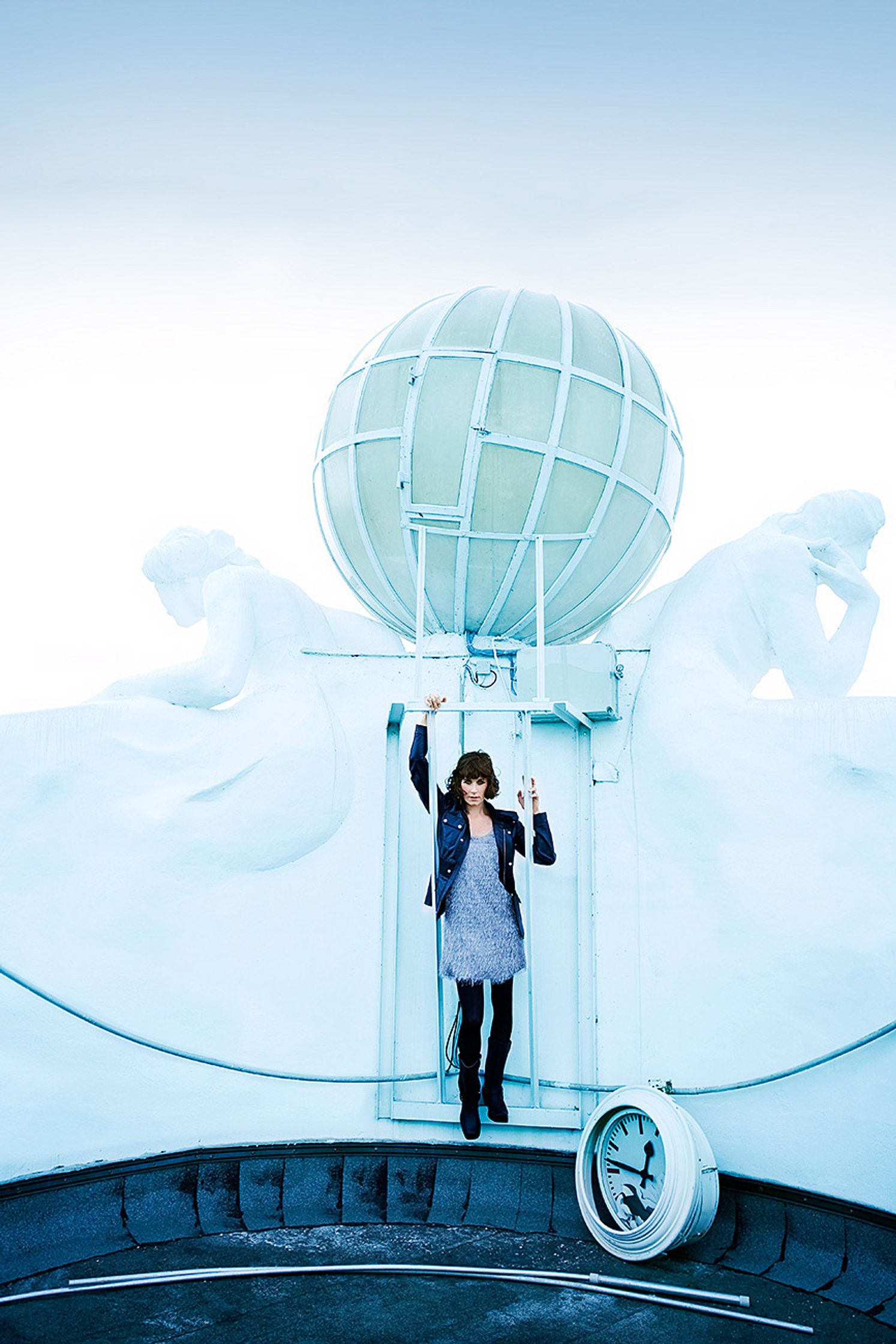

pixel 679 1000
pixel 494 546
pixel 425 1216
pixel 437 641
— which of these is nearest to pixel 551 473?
pixel 494 546

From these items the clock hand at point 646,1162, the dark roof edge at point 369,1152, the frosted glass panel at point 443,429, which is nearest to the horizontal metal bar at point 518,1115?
the dark roof edge at point 369,1152

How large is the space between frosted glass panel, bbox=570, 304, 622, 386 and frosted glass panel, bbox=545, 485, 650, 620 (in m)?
0.63

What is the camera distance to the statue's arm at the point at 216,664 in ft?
18.1

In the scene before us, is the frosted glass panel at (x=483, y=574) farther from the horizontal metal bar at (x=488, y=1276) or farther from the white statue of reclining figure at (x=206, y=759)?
the horizontal metal bar at (x=488, y=1276)

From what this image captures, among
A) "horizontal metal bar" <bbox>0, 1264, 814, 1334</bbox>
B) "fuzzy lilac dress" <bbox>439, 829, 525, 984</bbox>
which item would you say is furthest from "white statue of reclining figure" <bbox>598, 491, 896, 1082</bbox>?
"horizontal metal bar" <bbox>0, 1264, 814, 1334</bbox>

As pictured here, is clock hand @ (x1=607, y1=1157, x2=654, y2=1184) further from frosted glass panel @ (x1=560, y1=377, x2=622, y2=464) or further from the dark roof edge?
frosted glass panel @ (x1=560, y1=377, x2=622, y2=464)

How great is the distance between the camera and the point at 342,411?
599cm

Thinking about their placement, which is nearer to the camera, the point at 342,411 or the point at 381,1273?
the point at 381,1273

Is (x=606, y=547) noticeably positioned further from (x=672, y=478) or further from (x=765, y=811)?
(x=765, y=811)

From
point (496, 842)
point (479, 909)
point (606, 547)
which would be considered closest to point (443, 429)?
point (606, 547)

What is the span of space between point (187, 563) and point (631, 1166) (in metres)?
4.01

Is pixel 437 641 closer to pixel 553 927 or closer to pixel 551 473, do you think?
pixel 551 473

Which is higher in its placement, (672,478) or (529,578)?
A: (672,478)

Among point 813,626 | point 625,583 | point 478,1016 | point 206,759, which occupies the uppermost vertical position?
point 625,583
